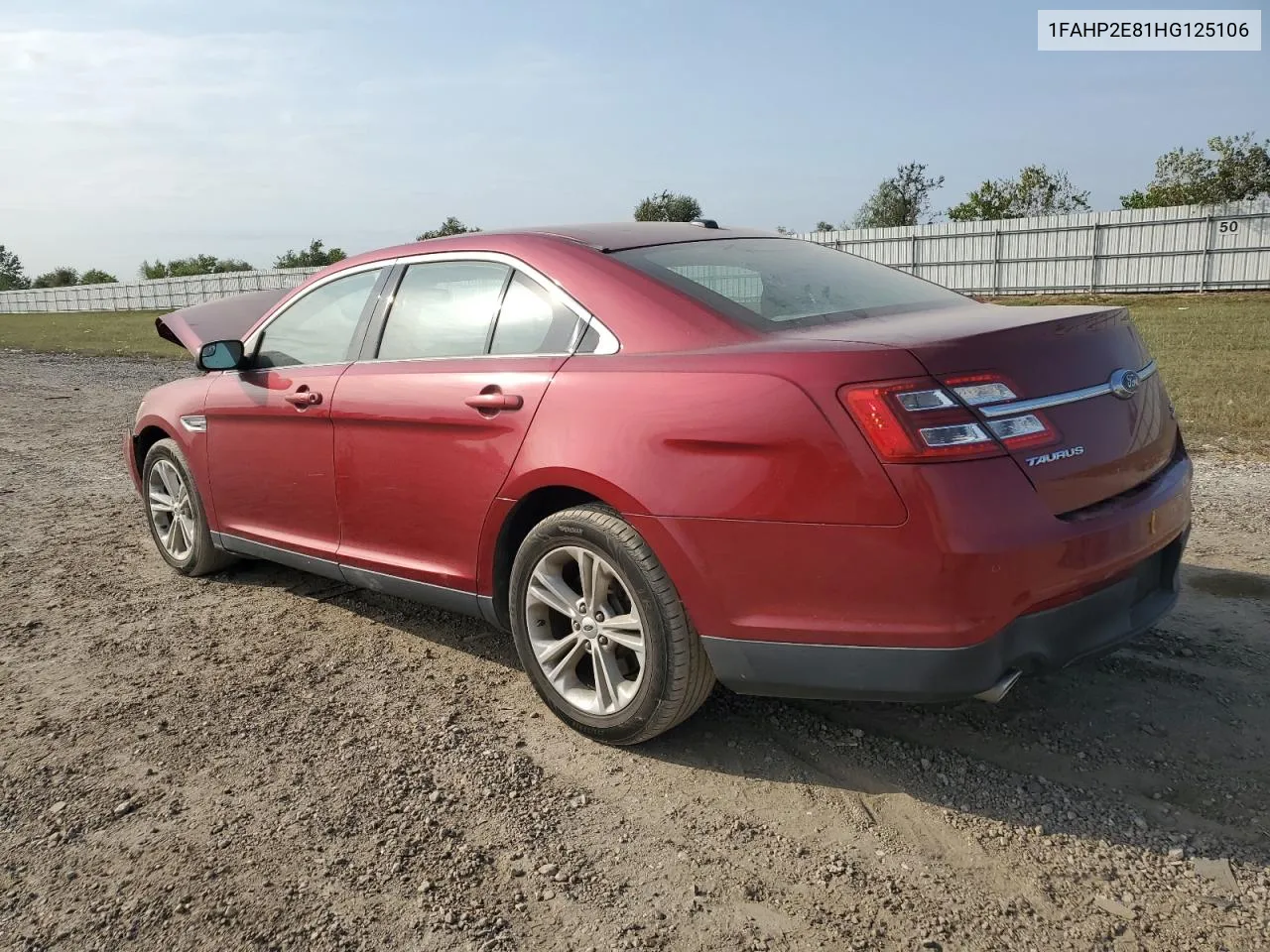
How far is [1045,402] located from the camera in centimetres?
257

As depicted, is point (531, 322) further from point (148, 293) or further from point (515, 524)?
point (148, 293)

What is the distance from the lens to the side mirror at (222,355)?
4.41 m

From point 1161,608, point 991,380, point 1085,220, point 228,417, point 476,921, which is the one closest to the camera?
point 476,921

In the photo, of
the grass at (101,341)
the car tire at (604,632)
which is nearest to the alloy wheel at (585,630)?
the car tire at (604,632)

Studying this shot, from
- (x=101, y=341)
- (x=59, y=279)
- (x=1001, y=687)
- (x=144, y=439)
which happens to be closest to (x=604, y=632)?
(x=1001, y=687)

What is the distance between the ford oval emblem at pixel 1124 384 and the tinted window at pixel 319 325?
9.02 feet

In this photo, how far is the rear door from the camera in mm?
3270

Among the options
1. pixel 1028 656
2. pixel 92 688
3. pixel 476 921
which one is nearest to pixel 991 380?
pixel 1028 656

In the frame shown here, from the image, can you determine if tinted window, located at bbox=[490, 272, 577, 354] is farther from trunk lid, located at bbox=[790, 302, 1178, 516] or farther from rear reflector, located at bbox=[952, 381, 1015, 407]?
rear reflector, located at bbox=[952, 381, 1015, 407]

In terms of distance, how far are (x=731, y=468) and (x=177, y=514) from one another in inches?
142

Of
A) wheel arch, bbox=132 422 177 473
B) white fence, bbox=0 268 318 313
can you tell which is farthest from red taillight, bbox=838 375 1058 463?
white fence, bbox=0 268 318 313

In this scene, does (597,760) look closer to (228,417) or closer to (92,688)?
(92,688)

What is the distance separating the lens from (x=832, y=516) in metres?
2.52

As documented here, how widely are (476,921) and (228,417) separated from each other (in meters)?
2.96
